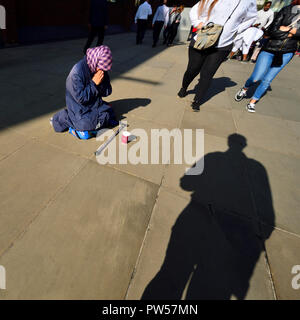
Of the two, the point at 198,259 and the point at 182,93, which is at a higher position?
the point at 182,93

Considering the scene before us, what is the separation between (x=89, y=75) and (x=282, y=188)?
9.44ft

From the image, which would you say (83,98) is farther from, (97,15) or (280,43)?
(97,15)

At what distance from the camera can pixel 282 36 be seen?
2.95m

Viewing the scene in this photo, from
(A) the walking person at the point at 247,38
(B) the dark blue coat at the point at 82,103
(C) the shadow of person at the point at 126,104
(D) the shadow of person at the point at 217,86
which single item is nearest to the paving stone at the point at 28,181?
(B) the dark blue coat at the point at 82,103

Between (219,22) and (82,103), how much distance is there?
255 centimetres

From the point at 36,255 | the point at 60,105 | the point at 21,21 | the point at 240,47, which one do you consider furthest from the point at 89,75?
the point at 240,47

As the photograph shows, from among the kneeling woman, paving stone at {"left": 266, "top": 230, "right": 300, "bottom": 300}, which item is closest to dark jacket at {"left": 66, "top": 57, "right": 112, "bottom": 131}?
the kneeling woman

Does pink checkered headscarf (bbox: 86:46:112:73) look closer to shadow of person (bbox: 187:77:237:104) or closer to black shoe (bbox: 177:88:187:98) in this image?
black shoe (bbox: 177:88:187:98)

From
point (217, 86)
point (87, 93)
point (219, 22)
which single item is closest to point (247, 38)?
point (217, 86)

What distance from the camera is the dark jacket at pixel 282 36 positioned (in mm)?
2830

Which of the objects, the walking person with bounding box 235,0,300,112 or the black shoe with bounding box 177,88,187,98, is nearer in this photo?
the walking person with bounding box 235,0,300,112

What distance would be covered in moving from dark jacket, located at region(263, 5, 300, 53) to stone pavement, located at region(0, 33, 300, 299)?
4.62 ft

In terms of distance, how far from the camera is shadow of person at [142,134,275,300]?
1318 mm
